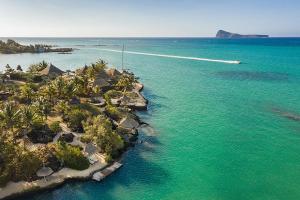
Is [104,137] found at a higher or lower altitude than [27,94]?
lower

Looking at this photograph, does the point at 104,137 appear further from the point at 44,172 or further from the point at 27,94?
the point at 27,94

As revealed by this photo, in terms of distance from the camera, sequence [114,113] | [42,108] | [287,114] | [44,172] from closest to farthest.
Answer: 1. [44,172]
2. [42,108]
3. [114,113]
4. [287,114]

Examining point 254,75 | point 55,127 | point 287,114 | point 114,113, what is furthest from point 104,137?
point 254,75

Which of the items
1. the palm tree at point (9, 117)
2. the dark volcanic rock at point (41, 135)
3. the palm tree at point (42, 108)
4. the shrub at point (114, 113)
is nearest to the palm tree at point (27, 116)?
the palm tree at point (9, 117)

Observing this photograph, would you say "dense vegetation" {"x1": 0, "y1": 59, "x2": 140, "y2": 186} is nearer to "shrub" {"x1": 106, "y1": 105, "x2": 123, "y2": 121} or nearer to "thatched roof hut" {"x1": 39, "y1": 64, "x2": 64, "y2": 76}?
"shrub" {"x1": 106, "y1": 105, "x2": 123, "y2": 121}

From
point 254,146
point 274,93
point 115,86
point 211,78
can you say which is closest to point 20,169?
point 254,146

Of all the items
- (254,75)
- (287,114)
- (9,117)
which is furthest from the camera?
(254,75)

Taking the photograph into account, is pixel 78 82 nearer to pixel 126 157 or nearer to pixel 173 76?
pixel 126 157

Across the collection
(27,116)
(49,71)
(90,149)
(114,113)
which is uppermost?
(49,71)
